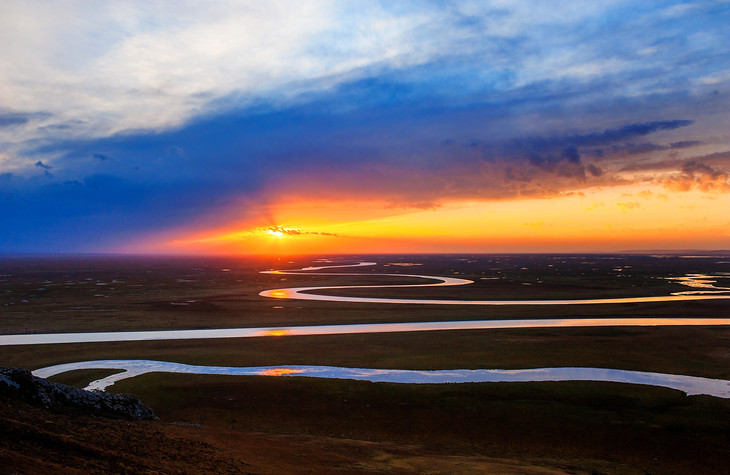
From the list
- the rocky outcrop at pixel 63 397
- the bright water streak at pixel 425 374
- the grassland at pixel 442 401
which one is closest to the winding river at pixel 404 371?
the bright water streak at pixel 425 374

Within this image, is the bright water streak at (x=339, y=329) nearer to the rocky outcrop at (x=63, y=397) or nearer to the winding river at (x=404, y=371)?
the winding river at (x=404, y=371)

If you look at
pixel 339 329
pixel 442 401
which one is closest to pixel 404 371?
pixel 442 401

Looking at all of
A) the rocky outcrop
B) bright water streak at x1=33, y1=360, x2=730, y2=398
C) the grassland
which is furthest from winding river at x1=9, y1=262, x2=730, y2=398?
the rocky outcrop

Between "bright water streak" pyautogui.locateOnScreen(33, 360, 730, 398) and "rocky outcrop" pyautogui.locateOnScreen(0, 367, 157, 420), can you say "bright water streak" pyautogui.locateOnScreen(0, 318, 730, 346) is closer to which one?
"bright water streak" pyautogui.locateOnScreen(33, 360, 730, 398)

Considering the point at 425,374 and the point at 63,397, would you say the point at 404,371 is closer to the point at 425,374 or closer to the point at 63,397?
the point at 425,374

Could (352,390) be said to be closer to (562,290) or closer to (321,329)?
(321,329)

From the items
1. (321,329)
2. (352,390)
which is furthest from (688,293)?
(352,390)
